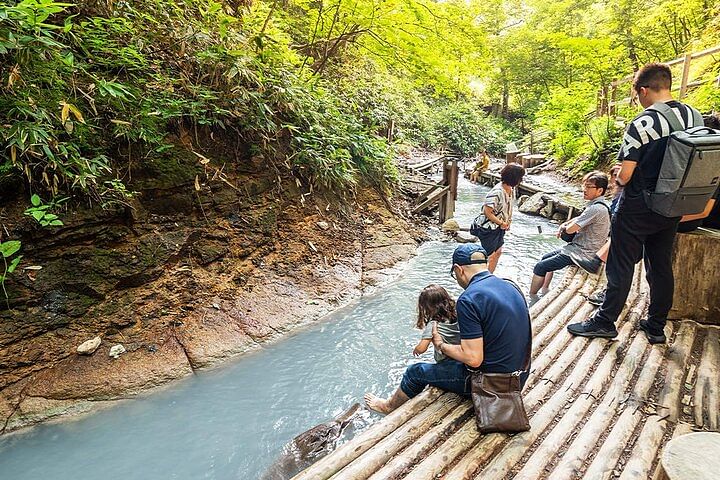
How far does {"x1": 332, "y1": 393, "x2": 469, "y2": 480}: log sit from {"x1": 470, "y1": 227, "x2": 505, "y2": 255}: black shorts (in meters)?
2.72

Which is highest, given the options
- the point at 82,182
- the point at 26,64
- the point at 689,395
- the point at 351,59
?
the point at 351,59

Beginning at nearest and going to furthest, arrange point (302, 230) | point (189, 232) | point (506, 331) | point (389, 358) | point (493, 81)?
point (506, 331), point (389, 358), point (189, 232), point (302, 230), point (493, 81)

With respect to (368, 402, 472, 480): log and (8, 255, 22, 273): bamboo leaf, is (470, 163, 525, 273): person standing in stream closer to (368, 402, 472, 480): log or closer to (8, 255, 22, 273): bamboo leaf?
(368, 402, 472, 480): log

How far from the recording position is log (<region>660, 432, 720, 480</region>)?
1567 millimetres

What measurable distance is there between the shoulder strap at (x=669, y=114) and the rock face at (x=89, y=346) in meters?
5.60

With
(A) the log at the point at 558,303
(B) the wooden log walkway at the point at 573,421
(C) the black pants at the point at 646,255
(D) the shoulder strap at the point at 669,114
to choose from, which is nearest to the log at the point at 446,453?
(B) the wooden log walkway at the point at 573,421

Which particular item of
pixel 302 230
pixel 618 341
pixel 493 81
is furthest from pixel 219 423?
pixel 493 81

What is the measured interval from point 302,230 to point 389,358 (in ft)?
9.12

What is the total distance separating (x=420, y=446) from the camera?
94.7 inches

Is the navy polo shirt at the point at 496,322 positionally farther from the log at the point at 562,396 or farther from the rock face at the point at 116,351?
the rock face at the point at 116,351

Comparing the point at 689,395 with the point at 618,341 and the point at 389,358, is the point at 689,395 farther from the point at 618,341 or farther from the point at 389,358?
the point at 389,358

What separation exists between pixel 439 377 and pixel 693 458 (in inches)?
62.4

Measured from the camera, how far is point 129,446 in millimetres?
3266

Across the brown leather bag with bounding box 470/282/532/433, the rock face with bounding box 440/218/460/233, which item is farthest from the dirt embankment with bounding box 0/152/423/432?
the rock face with bounding box 440/218/460/233
